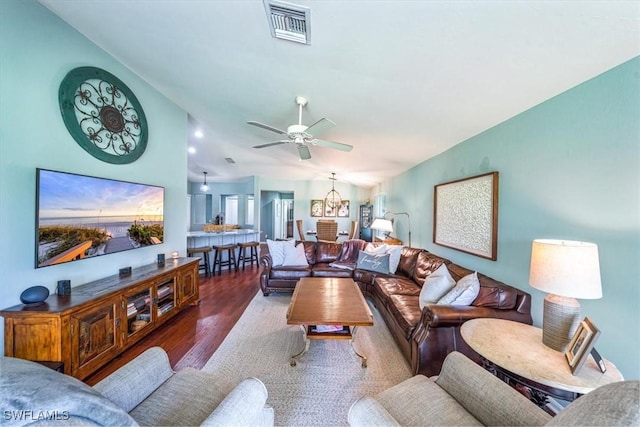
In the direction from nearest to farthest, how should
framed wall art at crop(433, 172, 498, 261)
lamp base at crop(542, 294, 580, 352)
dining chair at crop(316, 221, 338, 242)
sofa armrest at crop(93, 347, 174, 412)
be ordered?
sofa armrest at crop(93, 347, 174, 412) < lamp base at crop(542, 294, 580, 352) < framed wall art at crop(433, 172, 498, 261) < dining chair at crop(316, 221, 338, 242)

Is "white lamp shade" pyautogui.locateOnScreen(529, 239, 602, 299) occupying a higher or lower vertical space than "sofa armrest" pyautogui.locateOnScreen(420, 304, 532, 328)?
higher

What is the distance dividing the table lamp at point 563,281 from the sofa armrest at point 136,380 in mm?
2268

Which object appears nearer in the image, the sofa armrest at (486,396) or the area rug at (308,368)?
the sofa armrest at (486,396)

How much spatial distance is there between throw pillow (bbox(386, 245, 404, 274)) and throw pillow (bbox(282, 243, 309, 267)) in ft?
4.97

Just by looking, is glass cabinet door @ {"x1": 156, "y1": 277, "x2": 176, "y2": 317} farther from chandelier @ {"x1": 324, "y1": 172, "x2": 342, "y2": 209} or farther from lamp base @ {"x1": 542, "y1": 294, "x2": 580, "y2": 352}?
chandelier @ {"x1": 324, "y1": 172, "x2": 342, "y2": 209}

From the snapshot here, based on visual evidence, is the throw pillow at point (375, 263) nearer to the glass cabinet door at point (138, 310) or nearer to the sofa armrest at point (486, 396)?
the sofa armrest at point (486, 396)

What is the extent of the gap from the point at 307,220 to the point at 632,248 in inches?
306

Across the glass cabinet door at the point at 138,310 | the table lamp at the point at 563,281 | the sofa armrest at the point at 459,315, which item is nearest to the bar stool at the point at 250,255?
the glass cabinet door at the point at 138,310

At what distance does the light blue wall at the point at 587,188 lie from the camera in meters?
1.42

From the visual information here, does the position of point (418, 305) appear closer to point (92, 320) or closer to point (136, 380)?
point (136, 380)

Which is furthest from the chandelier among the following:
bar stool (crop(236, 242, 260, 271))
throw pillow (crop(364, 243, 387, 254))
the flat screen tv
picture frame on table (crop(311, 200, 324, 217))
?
the flat screen tv

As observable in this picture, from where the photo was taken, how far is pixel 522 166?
7.14 feet

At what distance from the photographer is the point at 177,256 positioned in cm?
373

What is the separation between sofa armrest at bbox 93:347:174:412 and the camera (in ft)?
3.74
